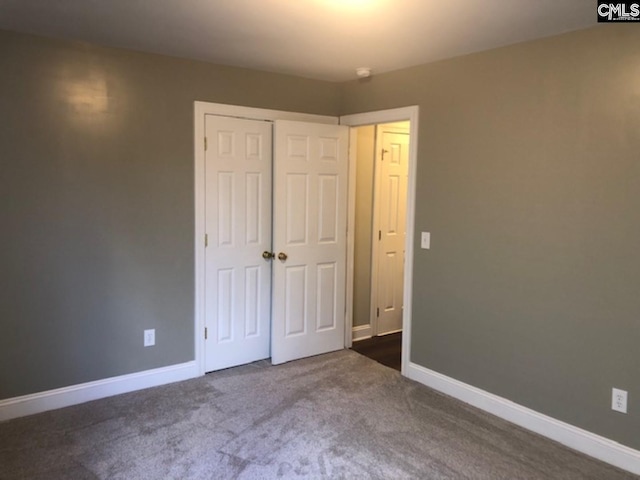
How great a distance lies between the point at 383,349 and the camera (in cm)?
436

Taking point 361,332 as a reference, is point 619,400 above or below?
above

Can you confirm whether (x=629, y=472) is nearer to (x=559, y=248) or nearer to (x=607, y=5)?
(x=559, y=248)

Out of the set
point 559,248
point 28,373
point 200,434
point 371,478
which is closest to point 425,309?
point 559,248

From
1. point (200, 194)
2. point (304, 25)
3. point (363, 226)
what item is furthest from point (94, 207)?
point (363, 226)

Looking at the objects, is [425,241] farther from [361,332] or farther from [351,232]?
[361,332]

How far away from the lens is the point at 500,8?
2295mm

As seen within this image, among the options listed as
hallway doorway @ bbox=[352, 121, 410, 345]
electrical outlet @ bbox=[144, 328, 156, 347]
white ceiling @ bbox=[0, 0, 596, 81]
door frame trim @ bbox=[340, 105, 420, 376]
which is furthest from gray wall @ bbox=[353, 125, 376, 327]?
electrical outlet @ bbox=[144, 328, 156, 347]

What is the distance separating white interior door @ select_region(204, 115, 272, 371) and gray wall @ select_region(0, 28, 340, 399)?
0.17 meters

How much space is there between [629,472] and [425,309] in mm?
1517

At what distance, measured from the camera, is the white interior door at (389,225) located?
4.57 m

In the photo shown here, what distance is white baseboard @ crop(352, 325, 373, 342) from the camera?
4.55 metres

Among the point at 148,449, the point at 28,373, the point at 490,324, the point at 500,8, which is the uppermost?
the point at 500,8

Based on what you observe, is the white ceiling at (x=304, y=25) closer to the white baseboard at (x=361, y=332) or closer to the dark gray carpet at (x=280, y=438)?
the dark gray carpet at (x=280, y=438)

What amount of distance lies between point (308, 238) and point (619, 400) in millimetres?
2388
